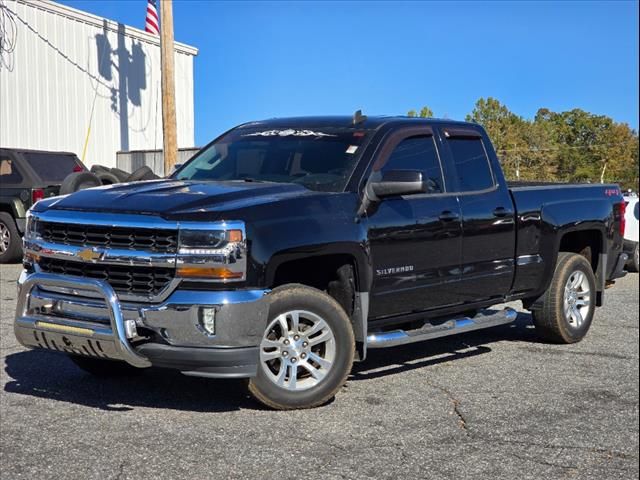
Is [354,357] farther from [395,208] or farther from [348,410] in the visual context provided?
[395,208]

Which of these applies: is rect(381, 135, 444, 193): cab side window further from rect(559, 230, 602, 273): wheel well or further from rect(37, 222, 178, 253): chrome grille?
rect(559, 230, 602, 273): wheel well

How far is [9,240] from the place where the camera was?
12.8m

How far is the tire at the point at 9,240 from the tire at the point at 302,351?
9.03 metres

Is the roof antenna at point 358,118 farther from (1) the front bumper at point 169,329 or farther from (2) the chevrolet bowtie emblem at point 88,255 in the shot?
(2) the chevrolet bowtie emblem at point 88,255

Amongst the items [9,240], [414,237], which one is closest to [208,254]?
[414,237]

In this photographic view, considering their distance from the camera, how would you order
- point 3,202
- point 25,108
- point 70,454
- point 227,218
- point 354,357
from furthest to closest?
1. point 25,108
2. point 3,202
3. point 354,357
4. point 227,218
5. point 70,454

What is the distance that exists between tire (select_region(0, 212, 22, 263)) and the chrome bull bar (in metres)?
8.33

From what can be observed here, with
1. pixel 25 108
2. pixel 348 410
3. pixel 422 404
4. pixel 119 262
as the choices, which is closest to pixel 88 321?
pixel 119 262

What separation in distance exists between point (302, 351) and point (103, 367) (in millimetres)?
1660

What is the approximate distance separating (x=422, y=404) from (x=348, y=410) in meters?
0.52

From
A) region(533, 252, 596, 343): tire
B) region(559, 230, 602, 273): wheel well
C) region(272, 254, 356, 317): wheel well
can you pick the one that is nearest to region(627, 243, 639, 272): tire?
region(559, 230, 602, 273): wheel well

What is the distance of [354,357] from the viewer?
17.6 ft

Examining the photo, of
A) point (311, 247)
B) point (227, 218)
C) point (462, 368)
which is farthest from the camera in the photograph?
point (462, 368)

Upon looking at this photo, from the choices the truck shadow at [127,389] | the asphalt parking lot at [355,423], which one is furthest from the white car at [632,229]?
the truck shadow at [127,389]
